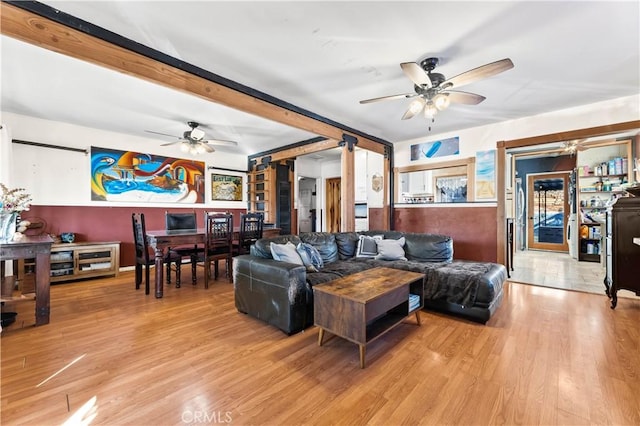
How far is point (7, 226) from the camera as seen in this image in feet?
8.56

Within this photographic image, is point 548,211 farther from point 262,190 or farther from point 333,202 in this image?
point 262,190

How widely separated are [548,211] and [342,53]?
25.2 feet

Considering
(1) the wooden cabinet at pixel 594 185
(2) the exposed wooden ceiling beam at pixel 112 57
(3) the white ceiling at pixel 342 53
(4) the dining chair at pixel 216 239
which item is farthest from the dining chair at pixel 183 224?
(1) the wooden cabinet at pixel 594 185

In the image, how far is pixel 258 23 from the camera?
2.10m

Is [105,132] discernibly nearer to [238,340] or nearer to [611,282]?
[238,340]

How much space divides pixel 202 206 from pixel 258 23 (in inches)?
181

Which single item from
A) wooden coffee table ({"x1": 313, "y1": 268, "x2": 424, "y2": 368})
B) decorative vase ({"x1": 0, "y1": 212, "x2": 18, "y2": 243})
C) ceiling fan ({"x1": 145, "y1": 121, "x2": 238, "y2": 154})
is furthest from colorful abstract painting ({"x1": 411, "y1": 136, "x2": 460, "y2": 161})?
decorative vase ({"x1": 0, "y1": 212, "x2": 18, "y2": 243})

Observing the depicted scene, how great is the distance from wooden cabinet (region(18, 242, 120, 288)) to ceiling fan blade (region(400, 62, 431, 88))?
4953 millimetres

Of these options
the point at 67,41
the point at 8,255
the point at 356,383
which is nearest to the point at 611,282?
the point at 356,383

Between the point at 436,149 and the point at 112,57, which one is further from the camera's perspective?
the point at 436,149

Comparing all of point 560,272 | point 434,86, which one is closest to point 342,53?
point 434,86

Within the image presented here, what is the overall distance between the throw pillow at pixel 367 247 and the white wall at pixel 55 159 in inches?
173

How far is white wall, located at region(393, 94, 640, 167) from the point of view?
3463 millimetres

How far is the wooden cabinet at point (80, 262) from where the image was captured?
3936 millimetres
